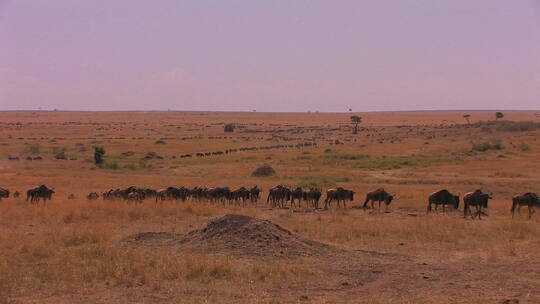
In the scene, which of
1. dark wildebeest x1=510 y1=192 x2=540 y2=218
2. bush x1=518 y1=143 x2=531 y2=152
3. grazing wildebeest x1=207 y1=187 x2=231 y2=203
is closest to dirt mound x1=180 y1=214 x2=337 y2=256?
grazing wildebeest x1=207 y1=187 x2=231 y2=203

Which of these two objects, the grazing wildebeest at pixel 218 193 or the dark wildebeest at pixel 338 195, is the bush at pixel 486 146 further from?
the grazing wildebeest at pixel 218 193

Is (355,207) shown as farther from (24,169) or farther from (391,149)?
(391,149)

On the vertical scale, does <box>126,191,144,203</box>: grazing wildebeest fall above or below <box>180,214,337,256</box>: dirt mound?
below

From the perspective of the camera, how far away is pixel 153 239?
695 inches

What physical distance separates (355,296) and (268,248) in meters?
4.36

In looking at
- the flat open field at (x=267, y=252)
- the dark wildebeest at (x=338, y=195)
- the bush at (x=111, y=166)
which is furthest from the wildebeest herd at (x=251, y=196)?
the bush at (x=111, y=166)

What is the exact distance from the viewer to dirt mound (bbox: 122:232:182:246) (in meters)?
17.1

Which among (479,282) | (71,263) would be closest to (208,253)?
(71,263)

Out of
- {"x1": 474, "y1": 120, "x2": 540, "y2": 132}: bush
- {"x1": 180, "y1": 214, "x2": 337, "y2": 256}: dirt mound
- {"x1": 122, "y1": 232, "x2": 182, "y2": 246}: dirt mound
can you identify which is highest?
{"x1": 474, "y1": 120, "x2": 540, "y2": 132}: bush

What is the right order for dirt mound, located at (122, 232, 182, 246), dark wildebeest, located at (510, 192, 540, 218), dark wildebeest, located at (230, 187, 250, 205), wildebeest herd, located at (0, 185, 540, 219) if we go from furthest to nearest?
dark wildebeest, located at (230, 187, 250, 205)
wildebeest herd, located at (0, 185, 540, 219)
dark wildebeest, located at (510, 192, 540, 218)
dirt mound, located at (122, 232, 182, 246)

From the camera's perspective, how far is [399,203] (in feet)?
92.8

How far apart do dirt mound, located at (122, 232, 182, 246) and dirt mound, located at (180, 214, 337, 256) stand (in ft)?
1.49

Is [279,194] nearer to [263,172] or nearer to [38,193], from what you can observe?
[38,193]

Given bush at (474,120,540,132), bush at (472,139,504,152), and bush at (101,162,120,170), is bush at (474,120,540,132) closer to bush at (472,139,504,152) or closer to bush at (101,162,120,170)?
bush at (472,139,504,152)
